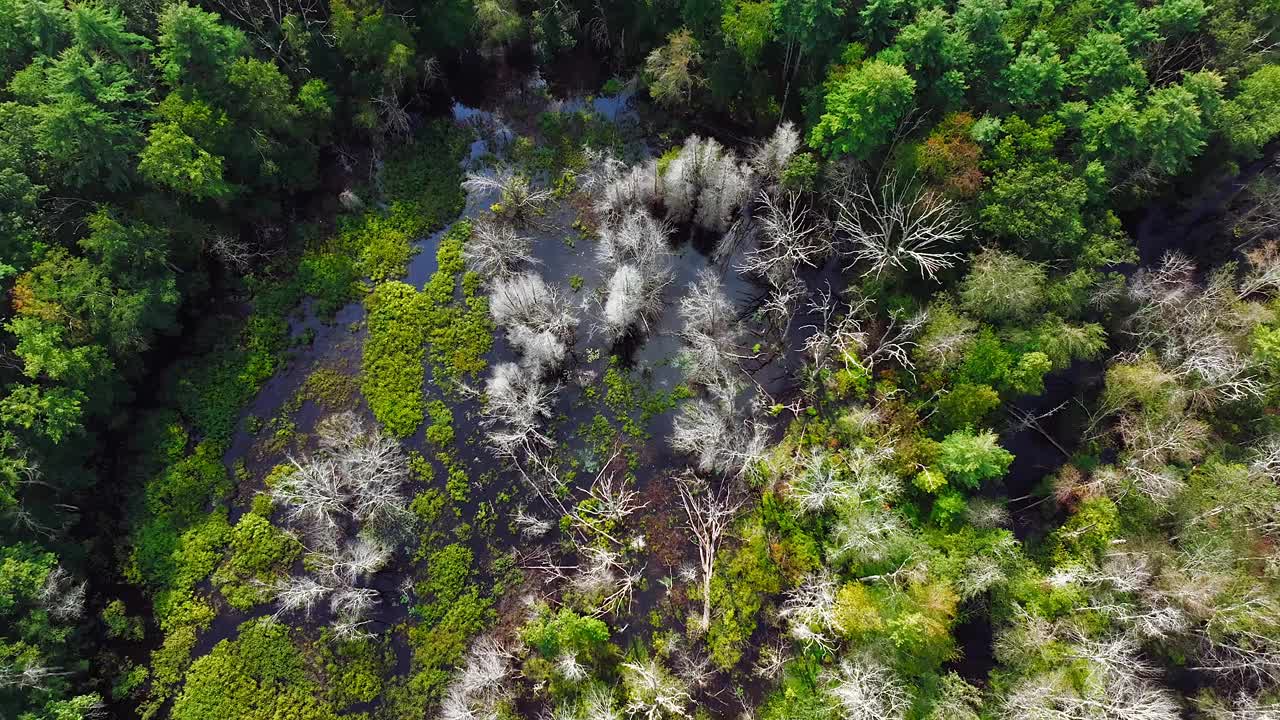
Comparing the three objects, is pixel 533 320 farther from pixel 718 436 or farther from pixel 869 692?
pixel 869 692

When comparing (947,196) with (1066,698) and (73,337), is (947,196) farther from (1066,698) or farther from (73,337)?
(73,337)

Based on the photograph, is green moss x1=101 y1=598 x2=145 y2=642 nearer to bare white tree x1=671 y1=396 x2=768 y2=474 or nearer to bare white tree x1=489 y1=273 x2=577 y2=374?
bare white tree x1=489 y1=273 x2=577 y2=374

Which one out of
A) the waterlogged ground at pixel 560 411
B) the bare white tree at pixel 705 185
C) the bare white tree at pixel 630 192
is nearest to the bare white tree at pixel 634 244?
the bare white tree at pixel 630 192

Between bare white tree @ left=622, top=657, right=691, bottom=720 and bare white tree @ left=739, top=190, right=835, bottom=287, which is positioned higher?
bare white tree @ left=739, top=190, right=835, bottom=287

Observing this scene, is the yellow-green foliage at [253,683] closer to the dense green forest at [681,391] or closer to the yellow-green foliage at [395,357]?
the dense green forest at [681,391]

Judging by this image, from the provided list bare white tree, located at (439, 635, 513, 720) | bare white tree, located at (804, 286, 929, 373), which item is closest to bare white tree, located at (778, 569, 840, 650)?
bare white tree, located at (804, 286, 929, 373)
